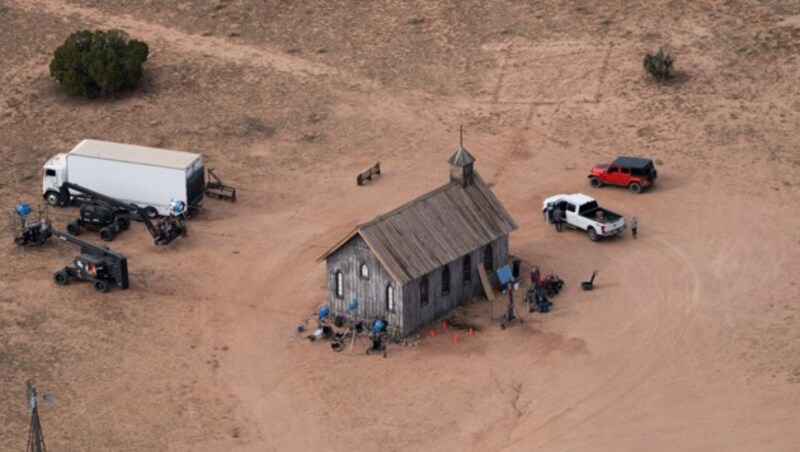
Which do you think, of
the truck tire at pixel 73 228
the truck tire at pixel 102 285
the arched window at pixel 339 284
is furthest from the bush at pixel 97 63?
the arched window at pixel 339 284

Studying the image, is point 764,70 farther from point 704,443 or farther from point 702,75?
point 704,443

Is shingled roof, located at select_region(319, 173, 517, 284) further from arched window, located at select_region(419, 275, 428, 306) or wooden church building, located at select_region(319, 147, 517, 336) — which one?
arched window, located at select_region(419, 275, 428, 306)

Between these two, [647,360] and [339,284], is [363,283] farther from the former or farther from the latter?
[647,360]

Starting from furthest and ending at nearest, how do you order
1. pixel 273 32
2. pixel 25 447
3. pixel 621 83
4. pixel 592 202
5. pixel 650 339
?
pixel 273 32
pixel 621 83
pixel 592 202
pixel 650 339
pixel 25 447

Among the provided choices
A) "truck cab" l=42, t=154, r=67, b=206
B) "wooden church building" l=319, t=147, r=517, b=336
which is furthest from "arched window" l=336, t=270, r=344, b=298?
"truck cab" l=42, t=154, r=67, b=206

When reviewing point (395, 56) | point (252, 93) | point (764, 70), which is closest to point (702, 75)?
point (764, 70)

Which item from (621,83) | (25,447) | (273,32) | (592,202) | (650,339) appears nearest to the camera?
(25,447)

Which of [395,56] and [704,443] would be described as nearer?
[704,443]
